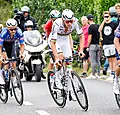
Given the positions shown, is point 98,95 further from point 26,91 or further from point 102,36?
point 102,36

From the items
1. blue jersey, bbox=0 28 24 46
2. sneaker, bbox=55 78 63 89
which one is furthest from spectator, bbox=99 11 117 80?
sneaker, bbox=55 78 63 89

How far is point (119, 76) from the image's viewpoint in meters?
11.6

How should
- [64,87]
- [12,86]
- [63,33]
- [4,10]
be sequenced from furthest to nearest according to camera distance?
[4,10]
[12,86]
[63,33]
[64,87]

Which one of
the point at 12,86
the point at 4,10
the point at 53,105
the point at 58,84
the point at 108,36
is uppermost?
the point at 108,36

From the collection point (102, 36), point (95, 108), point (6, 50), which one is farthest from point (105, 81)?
point (95, 108)

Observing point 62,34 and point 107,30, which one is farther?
point 107,30

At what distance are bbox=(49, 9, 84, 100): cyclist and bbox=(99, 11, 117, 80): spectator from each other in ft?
17.7

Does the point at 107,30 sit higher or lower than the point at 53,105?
higher

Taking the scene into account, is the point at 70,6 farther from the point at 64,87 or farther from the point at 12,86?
the point at 64,87

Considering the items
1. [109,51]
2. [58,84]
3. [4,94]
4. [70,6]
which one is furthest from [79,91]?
[70,6]

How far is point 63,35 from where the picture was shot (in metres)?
12.1

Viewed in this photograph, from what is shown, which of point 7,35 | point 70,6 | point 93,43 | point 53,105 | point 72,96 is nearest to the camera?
point 72,96

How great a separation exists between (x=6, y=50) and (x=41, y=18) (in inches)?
610

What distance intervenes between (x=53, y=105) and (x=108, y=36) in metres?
5.73
